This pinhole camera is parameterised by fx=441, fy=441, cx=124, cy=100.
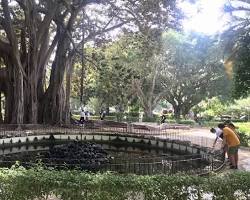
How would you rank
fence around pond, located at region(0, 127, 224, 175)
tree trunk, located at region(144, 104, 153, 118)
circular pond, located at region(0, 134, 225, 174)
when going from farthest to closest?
tree trunk, located at region(144, 104, 153, 118) → circular pond, located at region(0, 134, 225, 174) → fence around pond, located at region(0, 127, 224, 175)

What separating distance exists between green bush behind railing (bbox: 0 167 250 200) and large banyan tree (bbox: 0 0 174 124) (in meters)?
16.3

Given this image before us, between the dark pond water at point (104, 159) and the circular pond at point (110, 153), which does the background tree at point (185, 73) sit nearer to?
the circular pond at point (110, 153)

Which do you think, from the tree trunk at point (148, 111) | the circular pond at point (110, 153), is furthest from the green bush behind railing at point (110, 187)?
the tree trunk at point (148, 111)

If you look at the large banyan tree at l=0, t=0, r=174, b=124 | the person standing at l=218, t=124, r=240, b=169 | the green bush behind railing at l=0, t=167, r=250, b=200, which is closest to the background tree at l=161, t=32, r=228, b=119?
the large banyan tree at l=0, t=0, r=174, b=124

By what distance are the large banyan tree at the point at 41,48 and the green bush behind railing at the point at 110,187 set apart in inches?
643

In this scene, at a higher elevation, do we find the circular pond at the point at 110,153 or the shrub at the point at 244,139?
the shrub at the point at 244,139

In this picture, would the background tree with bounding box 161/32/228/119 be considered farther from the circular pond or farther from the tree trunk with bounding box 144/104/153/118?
the circular pond

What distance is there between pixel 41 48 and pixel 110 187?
22.3m

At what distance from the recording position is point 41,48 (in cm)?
2923

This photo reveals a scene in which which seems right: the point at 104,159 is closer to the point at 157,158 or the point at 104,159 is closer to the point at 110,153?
the point at 157,158

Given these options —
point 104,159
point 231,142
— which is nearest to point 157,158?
point 231,142

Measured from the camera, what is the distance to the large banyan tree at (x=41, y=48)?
1032 inches

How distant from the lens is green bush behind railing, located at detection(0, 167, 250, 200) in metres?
8.18

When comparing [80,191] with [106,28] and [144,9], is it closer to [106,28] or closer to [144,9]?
[144,9]
